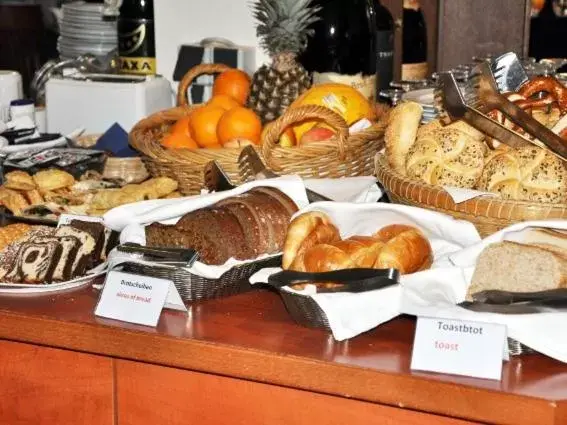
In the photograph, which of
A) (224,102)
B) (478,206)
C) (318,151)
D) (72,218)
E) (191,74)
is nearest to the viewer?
(478,206)

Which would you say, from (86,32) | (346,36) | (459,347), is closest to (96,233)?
(459,347)

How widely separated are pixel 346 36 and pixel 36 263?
3.18ft

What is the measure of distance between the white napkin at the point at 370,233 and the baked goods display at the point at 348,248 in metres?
0.03

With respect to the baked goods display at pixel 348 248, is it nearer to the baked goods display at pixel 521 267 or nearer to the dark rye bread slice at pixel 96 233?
the baked goods display at pixel 521 267

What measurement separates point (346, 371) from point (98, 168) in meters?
0.93

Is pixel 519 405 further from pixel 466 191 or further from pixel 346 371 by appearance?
pixel 466 191

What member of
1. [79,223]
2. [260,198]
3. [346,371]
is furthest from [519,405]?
[79,223]

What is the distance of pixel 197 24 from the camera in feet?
7.55

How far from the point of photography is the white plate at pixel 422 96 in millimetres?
1710

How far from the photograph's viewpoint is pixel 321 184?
5.00 ft

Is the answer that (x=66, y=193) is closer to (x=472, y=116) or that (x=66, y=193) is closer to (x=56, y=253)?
(x=56, y=253)

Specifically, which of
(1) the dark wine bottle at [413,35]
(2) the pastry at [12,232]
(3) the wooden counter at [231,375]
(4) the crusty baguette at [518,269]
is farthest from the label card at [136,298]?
(1) the dark wine bottle at [413,35]

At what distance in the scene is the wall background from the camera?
89.1 inches

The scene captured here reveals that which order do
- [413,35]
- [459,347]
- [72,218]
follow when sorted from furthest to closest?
[413,35] < [72,218] < [459,347]
